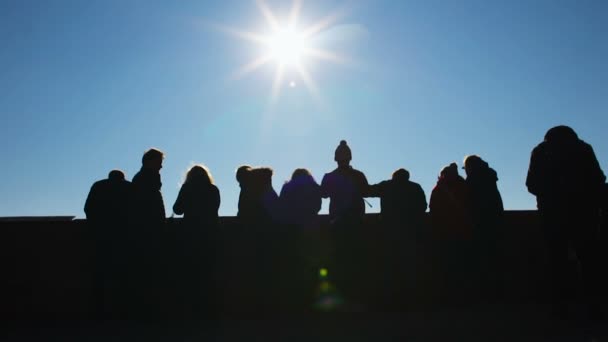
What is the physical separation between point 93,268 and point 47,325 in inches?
31.2

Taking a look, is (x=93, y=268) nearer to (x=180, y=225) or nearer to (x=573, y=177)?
(x=180, y=225)

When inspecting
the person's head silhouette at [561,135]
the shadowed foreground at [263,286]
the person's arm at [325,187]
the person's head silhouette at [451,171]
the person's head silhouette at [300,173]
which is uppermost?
the person's head silhouette at [561,135]

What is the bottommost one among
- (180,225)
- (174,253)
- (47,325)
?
(47,325)

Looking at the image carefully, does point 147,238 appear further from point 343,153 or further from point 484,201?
point 484,201

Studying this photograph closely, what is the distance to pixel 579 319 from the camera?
4355 mm

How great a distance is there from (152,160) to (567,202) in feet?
15.5

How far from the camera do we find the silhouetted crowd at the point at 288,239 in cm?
536

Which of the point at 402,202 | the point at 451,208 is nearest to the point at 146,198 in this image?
the point at 402,202

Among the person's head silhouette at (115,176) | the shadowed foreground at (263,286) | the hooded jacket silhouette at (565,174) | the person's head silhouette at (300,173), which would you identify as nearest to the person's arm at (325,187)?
the person's head silhouette at (300,173)

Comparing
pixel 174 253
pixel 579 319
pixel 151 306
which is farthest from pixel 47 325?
pixel 579 319

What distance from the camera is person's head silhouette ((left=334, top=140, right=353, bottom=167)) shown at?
5.73 m

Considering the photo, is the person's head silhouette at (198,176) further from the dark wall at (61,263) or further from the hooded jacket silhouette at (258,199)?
the dark wall at (61,263)

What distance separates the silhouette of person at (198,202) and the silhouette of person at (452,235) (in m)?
2.78

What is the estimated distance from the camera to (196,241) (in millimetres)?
5395
